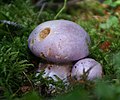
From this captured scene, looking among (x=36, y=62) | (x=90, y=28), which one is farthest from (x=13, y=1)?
(x=36, y=62)

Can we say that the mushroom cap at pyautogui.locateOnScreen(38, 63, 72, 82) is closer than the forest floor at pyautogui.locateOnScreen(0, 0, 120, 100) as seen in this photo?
No

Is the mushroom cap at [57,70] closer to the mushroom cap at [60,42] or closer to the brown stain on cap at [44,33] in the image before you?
the mushroom cap at [60,42]

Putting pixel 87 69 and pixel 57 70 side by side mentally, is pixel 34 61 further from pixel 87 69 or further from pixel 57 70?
pixel 87 69

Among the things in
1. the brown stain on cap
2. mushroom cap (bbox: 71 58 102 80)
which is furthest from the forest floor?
the brown stain on cap

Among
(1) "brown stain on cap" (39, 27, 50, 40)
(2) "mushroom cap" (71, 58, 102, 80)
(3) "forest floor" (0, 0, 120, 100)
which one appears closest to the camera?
(3) "forest floor" (0, 0, 120, 100)

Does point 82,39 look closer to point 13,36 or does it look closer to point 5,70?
point 5,70

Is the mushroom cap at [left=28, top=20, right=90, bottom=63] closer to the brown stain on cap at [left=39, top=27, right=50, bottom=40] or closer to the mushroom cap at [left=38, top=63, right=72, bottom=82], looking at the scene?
the brown stain on cap at [left=39, top=27, right=50, bottom=40]

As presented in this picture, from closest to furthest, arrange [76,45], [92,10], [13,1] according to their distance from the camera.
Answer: [76,45], [13,1], [92,10]

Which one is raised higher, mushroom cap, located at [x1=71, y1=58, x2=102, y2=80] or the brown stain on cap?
the brown stain on cap
